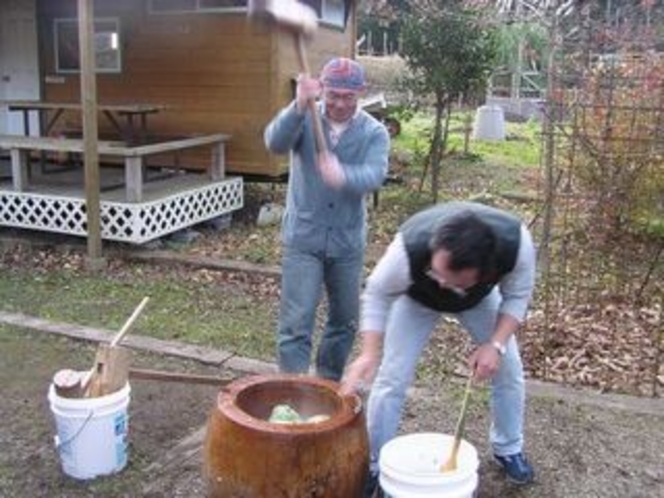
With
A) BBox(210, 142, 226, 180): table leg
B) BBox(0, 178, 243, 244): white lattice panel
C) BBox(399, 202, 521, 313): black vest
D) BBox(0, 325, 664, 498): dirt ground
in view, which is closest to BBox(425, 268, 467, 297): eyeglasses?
BBox(399, 202, 521, 313): black vest

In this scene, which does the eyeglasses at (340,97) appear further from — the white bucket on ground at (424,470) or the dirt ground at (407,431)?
the dirt ground at (407,431)

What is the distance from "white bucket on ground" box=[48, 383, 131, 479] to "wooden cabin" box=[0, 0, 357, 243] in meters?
4.69

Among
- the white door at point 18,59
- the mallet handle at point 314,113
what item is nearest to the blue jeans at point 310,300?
the mallet handle at point 314,113

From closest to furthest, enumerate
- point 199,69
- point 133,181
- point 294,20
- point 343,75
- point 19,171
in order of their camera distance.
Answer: point 294,20, point 343,75, point 133,181, point 19,171, point 199,69

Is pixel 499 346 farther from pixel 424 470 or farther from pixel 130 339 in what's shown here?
pixel 130 339

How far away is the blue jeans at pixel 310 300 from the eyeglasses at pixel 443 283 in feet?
3.38

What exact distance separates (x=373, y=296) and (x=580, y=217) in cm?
464

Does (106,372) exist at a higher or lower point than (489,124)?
lower

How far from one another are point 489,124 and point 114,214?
11.2 metres

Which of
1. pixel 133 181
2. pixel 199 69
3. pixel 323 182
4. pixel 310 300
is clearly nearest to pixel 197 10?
pixel 199 69

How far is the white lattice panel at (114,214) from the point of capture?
25.4ft

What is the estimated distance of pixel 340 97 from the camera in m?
3.68

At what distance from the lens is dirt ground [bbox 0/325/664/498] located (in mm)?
3549

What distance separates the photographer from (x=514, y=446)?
11.6 ft
